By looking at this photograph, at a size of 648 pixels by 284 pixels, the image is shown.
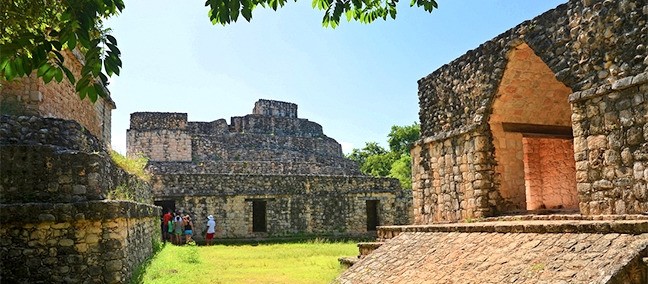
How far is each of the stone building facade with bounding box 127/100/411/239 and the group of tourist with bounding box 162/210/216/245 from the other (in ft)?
4.37

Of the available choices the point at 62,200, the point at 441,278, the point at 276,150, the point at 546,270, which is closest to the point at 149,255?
the point at 62,200

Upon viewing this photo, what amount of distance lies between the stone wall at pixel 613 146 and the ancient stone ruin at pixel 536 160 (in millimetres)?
13

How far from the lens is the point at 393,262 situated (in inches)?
282

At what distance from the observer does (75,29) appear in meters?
3.05

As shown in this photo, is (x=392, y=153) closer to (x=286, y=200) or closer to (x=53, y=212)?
(x=286, y=200)

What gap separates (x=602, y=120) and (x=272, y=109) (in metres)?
27.9

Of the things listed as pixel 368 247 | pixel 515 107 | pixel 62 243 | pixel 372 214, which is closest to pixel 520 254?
pixel 368 247

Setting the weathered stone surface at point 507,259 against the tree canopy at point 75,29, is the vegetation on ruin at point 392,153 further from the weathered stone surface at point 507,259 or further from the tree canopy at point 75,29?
the tree canopy at point 75,29

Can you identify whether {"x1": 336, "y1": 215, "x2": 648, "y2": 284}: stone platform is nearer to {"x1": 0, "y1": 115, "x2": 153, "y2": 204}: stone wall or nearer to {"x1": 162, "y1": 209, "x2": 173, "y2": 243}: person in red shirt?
{"x1": 0, "y1": 115, "x2": 153, "y2": 204}: stone wall

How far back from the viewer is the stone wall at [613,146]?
6.12m

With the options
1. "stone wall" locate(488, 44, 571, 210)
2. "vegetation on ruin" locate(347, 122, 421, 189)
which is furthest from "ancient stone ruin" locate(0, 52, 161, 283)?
"vegetation on ruin" locate(347, 122, 421, 189)

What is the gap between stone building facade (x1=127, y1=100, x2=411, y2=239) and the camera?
63.6 feet

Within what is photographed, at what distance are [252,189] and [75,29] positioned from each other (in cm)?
1715

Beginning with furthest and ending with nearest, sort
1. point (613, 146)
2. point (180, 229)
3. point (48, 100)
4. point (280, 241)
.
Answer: point (280, 241)
point (180, 229)
point (48, 100)
point (613, 146)
